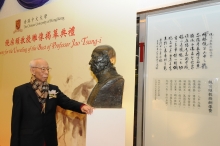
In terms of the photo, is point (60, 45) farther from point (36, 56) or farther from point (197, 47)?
point (197, 47)

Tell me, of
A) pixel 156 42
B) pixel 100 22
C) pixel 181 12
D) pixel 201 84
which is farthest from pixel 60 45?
pixel 201 84

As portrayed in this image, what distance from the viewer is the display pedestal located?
1560mm

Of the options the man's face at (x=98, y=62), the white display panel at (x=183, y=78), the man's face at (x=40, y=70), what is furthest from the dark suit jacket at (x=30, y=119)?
the white display panel at (x=183, y=78)

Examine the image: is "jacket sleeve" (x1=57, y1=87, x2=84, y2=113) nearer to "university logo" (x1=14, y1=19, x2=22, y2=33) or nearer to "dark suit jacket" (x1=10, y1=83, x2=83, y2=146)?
"dark suit jacket" (x1=10, y1=83, x2=83, y2=146)

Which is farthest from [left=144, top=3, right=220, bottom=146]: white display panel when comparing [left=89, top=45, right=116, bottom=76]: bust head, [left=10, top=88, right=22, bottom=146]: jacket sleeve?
[left=10, top=88, right=22, bottom=146]: jacket sleeve

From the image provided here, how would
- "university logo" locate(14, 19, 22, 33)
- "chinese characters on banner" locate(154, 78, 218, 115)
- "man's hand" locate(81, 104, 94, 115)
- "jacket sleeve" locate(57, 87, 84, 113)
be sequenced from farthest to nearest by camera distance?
"university logo" locate(14, 19, 22, 33), "jacket sleeve" locate(57, 87, 84, 113), "man's hand" locate(81, 104, 94, 115), "chinese characters on banner" locate(154, 78, 218, 115)

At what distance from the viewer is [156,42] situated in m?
1.54

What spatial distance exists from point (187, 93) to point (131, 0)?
2.71 ft

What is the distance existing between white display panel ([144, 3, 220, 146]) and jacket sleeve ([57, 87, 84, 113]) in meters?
0.57

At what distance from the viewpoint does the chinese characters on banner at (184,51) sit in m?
1.36

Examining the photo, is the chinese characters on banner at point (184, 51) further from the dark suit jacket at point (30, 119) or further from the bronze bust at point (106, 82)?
the dark suit jacket at point (30, 119)

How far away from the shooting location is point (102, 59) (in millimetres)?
1593

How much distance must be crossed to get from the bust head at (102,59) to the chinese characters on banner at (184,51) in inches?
14.1

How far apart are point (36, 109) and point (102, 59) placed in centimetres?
74
